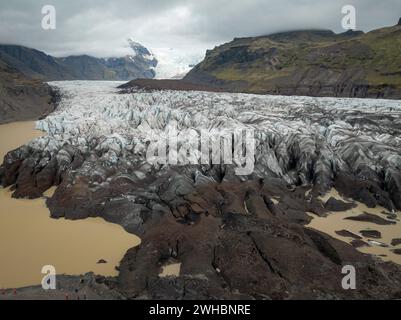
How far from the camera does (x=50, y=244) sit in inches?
645

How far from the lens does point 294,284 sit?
1233 centimetres

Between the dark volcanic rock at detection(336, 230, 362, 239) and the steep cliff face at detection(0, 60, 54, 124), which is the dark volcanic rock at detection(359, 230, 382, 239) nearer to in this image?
the dark volcanic rock at detection(336, 230, 362, 239)

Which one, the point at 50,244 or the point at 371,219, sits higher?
the point at 371,219

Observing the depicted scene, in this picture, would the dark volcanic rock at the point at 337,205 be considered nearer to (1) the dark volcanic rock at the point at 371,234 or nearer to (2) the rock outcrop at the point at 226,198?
(2) the rock outcrop at the point at 226,198

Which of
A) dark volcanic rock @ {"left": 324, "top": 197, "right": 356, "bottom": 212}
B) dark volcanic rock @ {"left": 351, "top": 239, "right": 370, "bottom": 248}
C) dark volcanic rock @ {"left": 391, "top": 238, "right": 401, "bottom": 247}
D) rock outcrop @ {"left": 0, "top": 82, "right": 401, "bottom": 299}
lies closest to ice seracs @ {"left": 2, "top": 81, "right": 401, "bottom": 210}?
rock outcrop @ {"left": 0, "top": 82, "right": 401, "bottom": 299}

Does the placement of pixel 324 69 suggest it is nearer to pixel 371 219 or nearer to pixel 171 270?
pixel 371 219

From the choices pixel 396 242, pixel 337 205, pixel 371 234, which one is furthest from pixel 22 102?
pixel 396 242

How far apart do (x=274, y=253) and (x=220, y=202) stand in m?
5.82

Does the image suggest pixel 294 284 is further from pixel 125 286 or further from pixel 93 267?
pixel 93 267

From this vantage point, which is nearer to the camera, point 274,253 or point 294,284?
point 294,284

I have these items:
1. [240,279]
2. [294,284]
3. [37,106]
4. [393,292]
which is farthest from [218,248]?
[37,106]

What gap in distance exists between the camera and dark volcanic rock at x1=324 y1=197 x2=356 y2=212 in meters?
19.8

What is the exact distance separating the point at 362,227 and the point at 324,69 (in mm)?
96073

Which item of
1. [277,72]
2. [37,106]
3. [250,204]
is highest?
[277,72]
